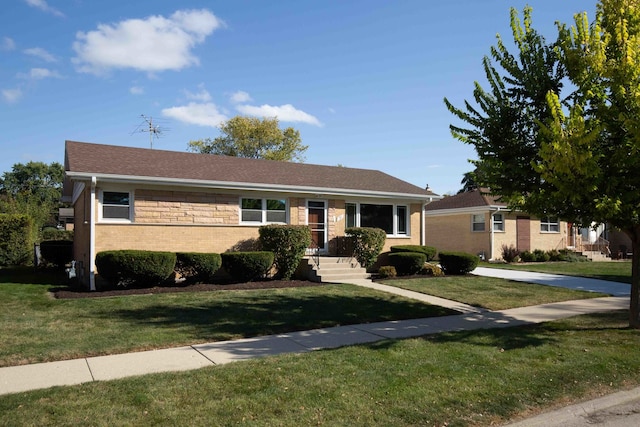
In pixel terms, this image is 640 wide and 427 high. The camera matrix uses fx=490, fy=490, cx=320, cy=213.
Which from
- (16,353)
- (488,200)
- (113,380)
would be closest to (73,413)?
(113,380)

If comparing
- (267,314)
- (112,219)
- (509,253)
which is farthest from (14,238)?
(509,253)

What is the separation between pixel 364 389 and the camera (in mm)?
5668

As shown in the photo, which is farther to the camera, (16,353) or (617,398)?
(16,353)

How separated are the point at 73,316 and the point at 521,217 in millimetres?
25118

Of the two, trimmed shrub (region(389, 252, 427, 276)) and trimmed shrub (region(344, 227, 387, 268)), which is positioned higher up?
trimmed shrub (region(344, 227, 387, 268))

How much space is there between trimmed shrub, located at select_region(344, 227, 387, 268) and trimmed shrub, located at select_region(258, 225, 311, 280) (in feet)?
7.59

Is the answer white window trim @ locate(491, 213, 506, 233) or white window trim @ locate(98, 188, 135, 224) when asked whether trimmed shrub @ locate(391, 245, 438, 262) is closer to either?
white window trim @ locate(491, 213, 506, 233)

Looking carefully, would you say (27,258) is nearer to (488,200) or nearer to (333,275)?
(333,275)

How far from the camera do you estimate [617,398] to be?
237 inches

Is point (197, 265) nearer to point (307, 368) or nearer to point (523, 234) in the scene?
point (307, 368)

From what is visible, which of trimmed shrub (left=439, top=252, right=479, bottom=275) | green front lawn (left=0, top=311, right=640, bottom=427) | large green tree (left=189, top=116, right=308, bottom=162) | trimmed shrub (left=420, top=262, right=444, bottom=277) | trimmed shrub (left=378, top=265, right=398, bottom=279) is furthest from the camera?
large green tree (left=189, top=116, right=308, bottom=162)

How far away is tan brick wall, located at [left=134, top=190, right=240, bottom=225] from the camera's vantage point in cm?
1513

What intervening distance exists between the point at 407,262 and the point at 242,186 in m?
6.49

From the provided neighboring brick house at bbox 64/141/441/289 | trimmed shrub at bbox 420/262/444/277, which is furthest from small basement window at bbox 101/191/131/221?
trimmed shrub at bbox 420/262/444/277
